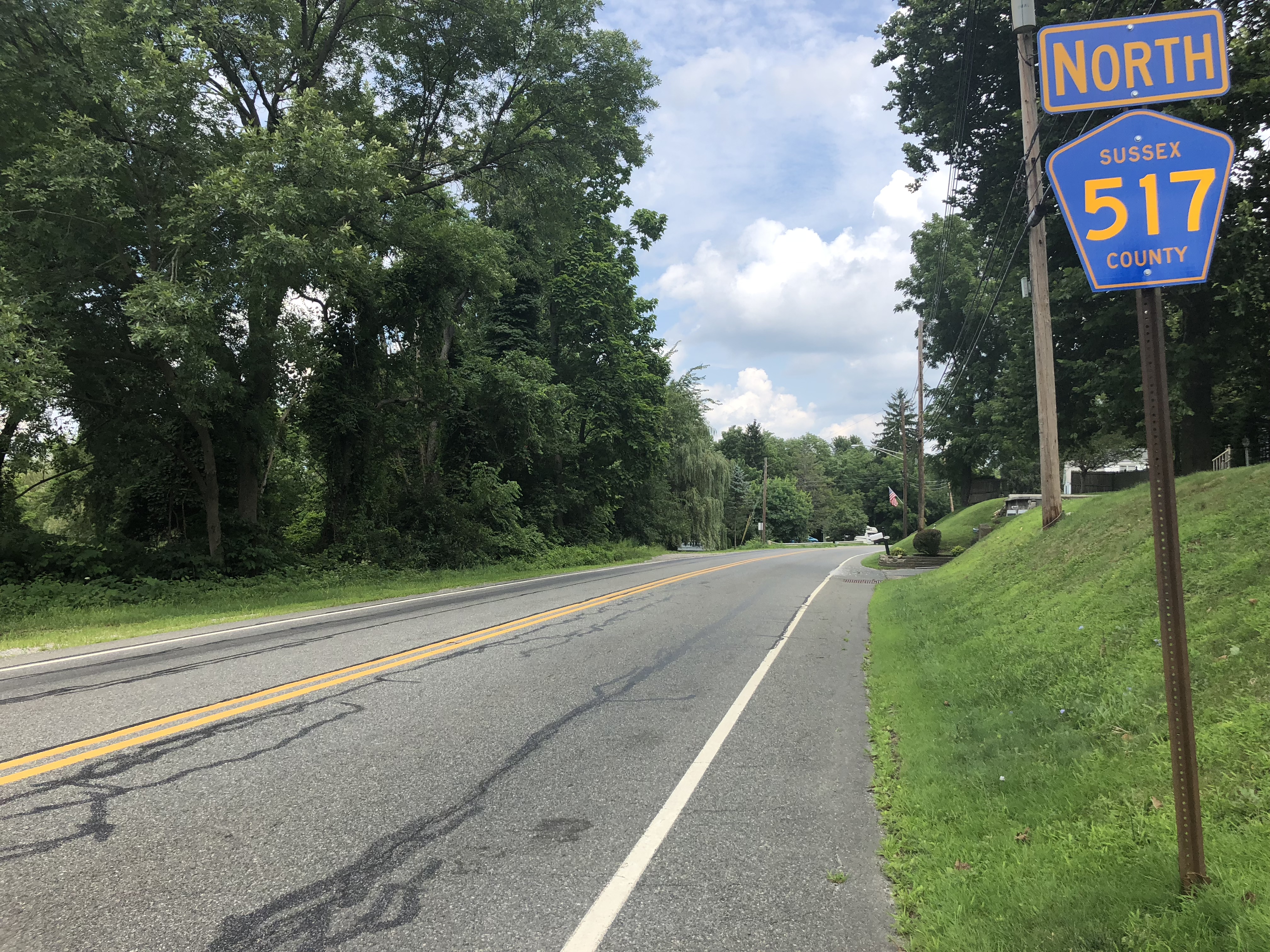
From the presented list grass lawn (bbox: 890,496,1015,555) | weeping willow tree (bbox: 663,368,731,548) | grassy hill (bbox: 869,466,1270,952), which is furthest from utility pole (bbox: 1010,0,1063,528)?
weeping willow tree (bbox: 663,368,731,548)

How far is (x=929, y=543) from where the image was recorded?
23.7m

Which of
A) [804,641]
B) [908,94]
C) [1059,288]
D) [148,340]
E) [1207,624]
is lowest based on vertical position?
[804,641]

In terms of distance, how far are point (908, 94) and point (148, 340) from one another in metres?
18.5

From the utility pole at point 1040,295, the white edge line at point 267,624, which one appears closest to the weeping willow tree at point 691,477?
the white edge line at point 267,624

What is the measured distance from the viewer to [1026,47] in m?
11.8

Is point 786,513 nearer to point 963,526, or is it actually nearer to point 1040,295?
point 963,526

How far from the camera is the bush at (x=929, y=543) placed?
23609 millimetres

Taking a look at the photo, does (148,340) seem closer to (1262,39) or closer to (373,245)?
(373,245)

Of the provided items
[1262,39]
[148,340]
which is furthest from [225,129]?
[1262,39]

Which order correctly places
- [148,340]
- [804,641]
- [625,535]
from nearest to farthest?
[804,641]
[148,340]
[625,535]

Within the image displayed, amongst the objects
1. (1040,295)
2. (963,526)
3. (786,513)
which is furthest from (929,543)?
(786,513)

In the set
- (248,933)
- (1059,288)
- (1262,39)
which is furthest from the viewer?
(1059,288)

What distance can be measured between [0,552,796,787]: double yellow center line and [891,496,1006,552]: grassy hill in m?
19.7

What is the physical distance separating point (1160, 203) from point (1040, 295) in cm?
1068
